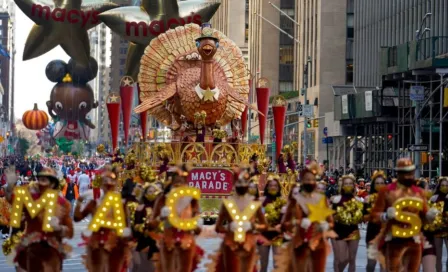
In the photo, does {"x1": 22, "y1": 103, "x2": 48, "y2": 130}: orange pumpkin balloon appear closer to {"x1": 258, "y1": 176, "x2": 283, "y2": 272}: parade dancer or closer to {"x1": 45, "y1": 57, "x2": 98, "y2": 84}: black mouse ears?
{"x1": 45, "y1": 57, "x2": 98, "y2": 84}: black mouse ears

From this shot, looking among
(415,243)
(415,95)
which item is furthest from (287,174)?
(415,243)

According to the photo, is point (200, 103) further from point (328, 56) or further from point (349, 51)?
point (349, 51)

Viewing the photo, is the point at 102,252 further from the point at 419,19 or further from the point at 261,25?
the point at 261,25

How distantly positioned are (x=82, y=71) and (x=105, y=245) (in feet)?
136

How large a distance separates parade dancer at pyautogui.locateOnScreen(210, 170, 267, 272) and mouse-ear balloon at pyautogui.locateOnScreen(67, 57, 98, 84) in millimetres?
37438

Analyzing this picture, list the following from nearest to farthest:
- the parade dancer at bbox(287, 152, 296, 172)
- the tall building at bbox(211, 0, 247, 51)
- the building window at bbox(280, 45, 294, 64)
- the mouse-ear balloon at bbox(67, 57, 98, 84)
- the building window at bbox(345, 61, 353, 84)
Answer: the parade dancer at bbox(287, 152, 296, 172), the mouse-ear balloon at bbox(67, 57, 98, 84), the building window at bbox(345, 61, 353, 84), the building window at bbox(280, 45, 294, 64), the tall building at bbox(211, 0, 247, 51)

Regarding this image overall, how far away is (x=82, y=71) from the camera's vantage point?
2254 inches

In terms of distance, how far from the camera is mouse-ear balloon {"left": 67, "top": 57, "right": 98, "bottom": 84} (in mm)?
54531

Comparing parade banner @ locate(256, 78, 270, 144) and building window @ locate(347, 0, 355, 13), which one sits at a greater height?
building window @ locate(347, 0, 355, 13)

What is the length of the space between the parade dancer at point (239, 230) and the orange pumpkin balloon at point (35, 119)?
7782 centimetres

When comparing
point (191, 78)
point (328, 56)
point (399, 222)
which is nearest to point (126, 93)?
point (191, 78)

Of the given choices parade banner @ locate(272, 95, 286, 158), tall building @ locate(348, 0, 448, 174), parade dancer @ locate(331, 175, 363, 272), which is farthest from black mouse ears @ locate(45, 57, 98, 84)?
parade dancer @ locate(331, 175, 363, 272)

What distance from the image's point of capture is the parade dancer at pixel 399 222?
16.3 metres

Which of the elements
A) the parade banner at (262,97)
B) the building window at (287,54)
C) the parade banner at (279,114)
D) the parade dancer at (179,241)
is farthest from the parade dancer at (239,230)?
the building window at (287,54)
